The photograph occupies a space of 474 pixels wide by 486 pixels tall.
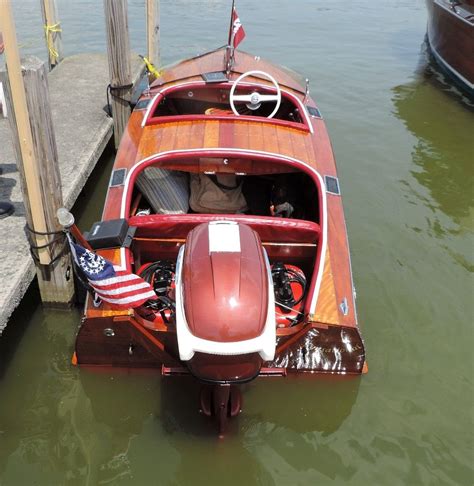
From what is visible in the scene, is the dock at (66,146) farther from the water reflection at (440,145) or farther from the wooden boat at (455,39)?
the wooden boat at (455,39)

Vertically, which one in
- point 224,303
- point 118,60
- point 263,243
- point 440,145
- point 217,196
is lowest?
point 440,145

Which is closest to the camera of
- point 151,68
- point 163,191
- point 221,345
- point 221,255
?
point 221,345

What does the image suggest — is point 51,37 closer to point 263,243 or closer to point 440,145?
point 263,243

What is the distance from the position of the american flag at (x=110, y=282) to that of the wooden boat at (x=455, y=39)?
914 cm

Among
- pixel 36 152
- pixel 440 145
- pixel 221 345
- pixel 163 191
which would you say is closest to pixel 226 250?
pixel 221 345

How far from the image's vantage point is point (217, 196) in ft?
16.6

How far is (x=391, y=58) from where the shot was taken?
12164 millimetres

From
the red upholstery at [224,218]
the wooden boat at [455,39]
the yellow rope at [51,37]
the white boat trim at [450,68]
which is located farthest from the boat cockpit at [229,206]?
the wooden boat at [455,39]

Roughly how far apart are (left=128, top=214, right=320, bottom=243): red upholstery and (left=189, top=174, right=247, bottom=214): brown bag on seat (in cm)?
107

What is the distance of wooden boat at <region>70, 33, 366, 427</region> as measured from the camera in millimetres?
2809

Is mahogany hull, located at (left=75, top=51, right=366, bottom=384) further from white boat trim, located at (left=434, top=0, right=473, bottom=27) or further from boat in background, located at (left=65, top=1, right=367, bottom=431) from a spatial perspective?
white boat trim, located at (left=434, top=0, right=473, bottom=27)

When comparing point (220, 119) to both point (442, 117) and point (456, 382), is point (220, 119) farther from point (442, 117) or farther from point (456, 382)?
point (442, 117)

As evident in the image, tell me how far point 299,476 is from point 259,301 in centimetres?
141

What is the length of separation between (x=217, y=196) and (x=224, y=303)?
245 centimetres
